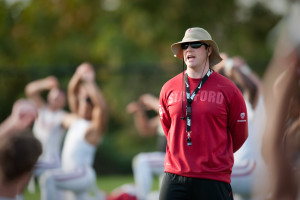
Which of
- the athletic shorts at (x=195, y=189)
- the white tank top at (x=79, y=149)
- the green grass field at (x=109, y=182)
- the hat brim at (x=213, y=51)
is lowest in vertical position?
the green grass field at (x=109, y=182)

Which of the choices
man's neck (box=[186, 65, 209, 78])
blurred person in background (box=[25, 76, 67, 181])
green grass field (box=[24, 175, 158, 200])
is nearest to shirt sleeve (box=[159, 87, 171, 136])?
man's neck (box=[186, 65, 209, 78])

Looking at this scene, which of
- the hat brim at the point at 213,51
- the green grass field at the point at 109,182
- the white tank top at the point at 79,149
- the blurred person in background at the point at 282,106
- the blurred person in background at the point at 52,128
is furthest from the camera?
the green grass field at the point at 109,182

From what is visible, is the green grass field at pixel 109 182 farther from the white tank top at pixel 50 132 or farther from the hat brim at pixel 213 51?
the hat brim at pixel 213 51

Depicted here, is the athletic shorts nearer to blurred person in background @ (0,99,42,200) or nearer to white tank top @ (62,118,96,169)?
blurred person in background @ (0,99,42,200)

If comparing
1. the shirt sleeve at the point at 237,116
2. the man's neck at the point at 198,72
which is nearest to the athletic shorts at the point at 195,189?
the shirt sleeve at the point at 237,116

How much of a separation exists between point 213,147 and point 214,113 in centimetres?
24

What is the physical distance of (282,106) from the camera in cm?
218

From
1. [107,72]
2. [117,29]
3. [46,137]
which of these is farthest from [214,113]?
[117,29]

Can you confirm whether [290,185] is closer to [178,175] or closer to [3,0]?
[178,175]

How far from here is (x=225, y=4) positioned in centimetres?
2014

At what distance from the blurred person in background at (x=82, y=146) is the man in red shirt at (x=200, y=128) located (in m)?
2.92

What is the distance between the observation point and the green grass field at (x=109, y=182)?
10616 mm

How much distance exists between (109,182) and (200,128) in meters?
9.93

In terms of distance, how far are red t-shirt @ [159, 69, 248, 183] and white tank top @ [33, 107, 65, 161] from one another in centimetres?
469
